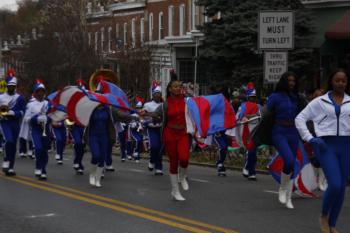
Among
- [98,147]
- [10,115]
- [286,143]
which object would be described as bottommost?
[98,147]

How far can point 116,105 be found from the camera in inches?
571

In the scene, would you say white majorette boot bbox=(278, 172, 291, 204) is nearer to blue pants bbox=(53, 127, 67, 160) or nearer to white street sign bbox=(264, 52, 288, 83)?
white street sign bbox=(264, 52, 288, 83)

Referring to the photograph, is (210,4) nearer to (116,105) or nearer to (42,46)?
(116,105)

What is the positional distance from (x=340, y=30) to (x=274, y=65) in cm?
1043

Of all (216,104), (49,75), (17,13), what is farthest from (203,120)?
(17,13)

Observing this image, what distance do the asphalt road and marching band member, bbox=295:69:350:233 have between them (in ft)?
3.22

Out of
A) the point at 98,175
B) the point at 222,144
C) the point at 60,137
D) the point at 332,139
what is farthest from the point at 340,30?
the point at 332,139

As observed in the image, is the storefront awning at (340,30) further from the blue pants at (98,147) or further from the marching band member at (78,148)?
the blue pants at (98,147)

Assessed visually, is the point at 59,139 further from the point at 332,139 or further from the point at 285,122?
the point at 332,139

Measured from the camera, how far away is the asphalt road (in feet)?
32.0

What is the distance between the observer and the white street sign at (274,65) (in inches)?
685

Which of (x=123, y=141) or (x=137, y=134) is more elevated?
(x=137, y=134)

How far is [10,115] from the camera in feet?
52.0

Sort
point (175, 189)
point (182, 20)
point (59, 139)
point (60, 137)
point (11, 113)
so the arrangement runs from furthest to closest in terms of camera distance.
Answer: point (182, 20)
point (60, 137)
point (59, 139)
point (11, 113)
point (175, 189)
